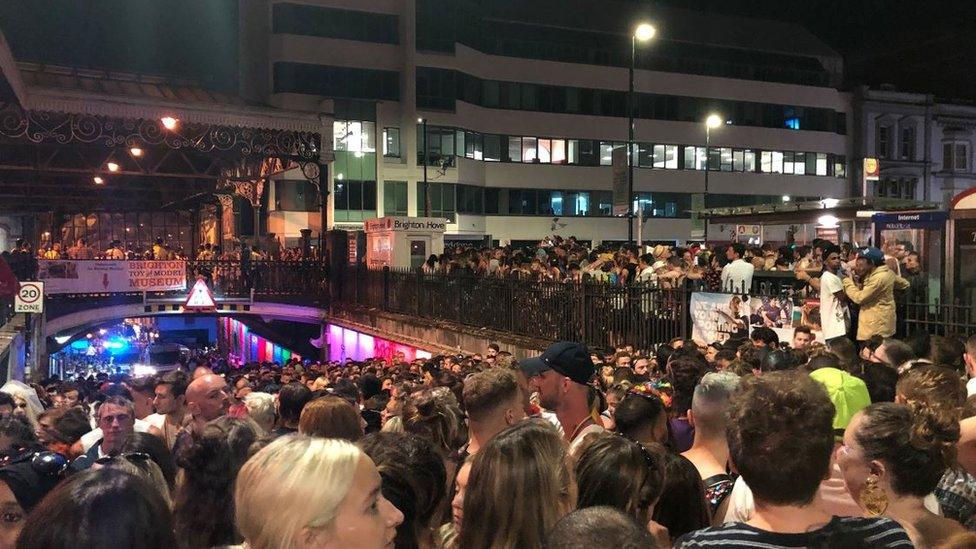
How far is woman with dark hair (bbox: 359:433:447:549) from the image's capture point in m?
3.10

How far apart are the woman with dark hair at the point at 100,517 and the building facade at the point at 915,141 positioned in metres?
60.9

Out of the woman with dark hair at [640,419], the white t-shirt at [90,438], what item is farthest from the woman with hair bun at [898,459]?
the white t-shirt at [90,438]

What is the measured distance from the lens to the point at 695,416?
4.04 metres

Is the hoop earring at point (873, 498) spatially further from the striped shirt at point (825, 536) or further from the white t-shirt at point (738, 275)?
the white t-shirt at point (738, 275)

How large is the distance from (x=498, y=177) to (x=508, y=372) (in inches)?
1757

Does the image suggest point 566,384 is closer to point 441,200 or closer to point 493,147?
point 441,200

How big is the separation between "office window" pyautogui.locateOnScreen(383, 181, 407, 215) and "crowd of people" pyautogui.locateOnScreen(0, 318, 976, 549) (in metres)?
38.7

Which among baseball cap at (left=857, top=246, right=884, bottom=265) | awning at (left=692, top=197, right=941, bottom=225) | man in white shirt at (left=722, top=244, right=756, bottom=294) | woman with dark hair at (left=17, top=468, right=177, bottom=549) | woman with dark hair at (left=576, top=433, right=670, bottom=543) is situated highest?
awning at (left=692, top=197, right=941, bottom=225)

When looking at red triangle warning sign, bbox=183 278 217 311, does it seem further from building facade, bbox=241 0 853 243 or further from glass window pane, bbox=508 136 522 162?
glass window pane, bbox=508 136 522 162

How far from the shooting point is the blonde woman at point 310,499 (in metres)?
2.11

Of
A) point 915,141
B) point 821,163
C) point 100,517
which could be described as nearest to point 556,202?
point 821,163

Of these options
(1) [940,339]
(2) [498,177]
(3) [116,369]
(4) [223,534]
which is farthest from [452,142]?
(4) [223,534]

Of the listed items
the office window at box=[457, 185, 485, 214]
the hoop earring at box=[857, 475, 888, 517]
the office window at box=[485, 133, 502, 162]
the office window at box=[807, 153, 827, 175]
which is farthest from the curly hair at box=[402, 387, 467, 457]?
the office window at box=[807, 153, 827, 175]

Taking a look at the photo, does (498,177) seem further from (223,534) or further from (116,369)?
(223,534)
